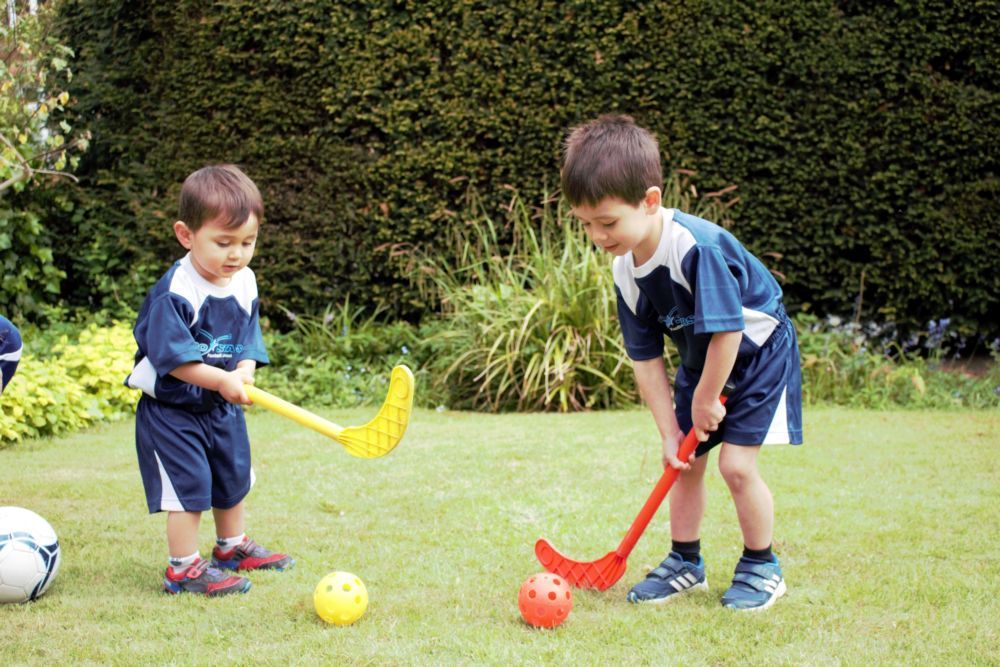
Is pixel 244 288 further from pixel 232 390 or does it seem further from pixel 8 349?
pixel 8 349

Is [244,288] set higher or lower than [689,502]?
higher

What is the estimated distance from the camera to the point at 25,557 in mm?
3035

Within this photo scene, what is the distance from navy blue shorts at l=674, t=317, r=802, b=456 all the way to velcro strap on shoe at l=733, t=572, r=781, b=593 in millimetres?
399

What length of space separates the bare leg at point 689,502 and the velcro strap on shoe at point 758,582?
0.21 metres

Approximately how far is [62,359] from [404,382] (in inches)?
159

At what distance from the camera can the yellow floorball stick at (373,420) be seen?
9.70 feet

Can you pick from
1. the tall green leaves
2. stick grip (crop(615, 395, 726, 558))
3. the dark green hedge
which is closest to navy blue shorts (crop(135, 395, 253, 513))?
stick grip (crop(615, 395, 726, 558))

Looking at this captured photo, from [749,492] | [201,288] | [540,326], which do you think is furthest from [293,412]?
[540,326]

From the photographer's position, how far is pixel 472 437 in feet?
17.8

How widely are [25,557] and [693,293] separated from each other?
2118 millimetres

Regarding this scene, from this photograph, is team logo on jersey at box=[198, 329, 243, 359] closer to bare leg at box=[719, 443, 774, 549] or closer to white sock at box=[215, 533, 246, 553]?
white sock at box=[215, 533, 246, 553]

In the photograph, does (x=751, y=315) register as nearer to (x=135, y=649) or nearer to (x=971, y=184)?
(x=135, y=649)

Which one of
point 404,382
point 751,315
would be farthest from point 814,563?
point 404,382

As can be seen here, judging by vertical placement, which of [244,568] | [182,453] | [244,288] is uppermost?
[244,288]
